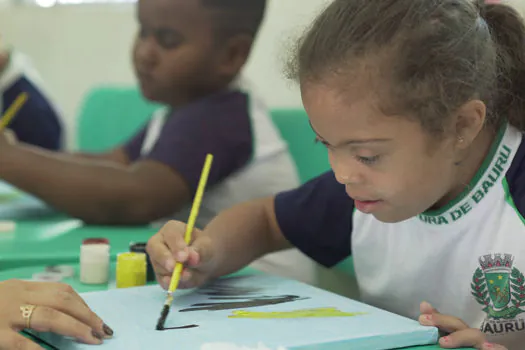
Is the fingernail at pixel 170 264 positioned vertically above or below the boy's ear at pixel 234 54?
below

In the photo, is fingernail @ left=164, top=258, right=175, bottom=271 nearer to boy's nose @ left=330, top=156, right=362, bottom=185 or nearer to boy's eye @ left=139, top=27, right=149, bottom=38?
boy's nose @ left=330, top=156, right=362, bottom=185

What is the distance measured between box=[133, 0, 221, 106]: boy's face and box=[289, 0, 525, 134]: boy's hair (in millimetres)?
672

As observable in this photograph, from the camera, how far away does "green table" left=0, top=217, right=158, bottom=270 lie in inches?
44.4

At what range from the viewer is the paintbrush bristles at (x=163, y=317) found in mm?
749

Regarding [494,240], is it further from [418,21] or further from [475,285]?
[418,21]

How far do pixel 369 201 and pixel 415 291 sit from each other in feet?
0.69

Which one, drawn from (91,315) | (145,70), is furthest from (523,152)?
(145,70)

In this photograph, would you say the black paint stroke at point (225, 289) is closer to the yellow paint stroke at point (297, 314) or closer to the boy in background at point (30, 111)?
the yellow paint stroke at point (297, 314)

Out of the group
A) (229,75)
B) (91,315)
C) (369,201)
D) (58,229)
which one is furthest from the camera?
(229,75)

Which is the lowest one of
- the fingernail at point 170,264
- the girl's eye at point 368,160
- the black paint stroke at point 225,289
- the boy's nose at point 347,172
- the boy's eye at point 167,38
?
the black paint stroke at point 225,289

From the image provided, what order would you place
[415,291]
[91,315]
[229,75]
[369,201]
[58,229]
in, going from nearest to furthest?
1. [91,315]
2. [369,201]
3. [415,291]
4. [58,229]
5. [229,75]

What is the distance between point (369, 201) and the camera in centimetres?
87

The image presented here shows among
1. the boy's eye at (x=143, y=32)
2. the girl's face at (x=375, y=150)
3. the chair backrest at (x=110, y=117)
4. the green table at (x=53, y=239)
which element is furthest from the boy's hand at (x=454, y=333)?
the chair backrest at (x=110, y=117)

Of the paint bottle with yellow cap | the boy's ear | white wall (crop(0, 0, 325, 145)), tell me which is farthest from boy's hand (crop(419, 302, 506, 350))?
white wall (crop(0, 0, 325, 145))
